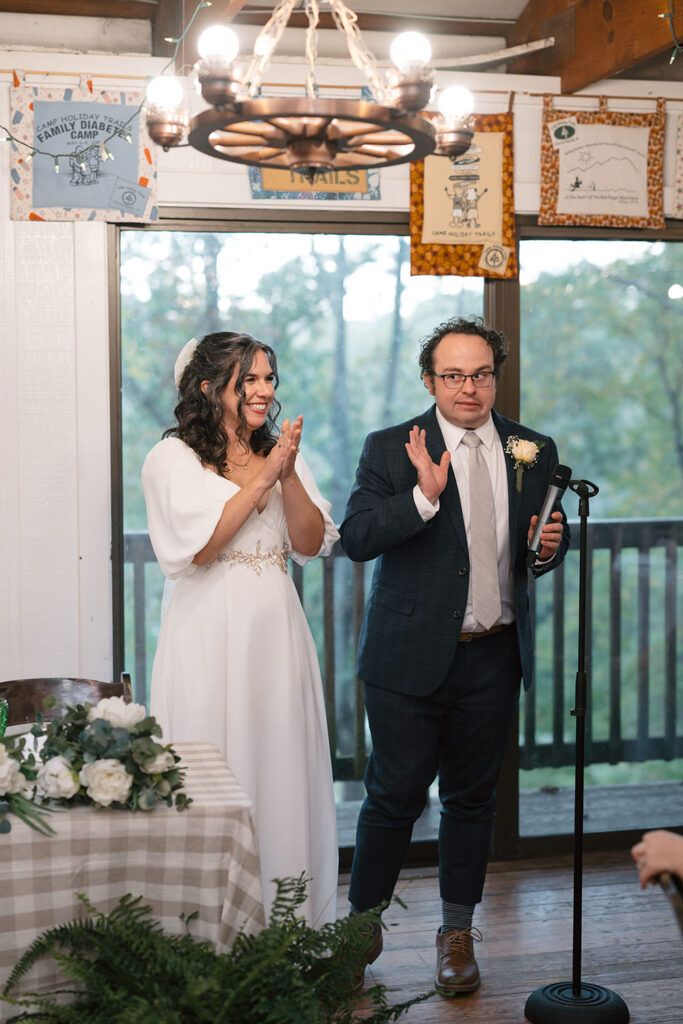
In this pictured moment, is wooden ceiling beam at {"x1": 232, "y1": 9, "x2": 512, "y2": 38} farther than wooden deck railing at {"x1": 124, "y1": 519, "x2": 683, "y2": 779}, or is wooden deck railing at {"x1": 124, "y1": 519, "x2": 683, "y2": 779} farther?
wooden deck railing at {"x1": 124, "y1": 519, "x2": 683, "y2": 779}

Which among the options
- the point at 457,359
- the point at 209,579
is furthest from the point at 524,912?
the point at 457,359

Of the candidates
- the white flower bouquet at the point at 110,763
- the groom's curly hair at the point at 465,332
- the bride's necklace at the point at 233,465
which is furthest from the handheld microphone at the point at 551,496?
the white flower bouquet at the point at 110,763

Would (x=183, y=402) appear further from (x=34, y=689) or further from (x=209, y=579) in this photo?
(x=34, y=689)

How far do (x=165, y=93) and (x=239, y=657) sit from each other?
146cm

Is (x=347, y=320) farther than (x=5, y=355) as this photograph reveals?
Yes

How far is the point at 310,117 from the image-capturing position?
4.99ft

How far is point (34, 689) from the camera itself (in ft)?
9.06

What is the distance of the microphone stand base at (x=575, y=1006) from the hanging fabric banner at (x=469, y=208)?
7.26 ft

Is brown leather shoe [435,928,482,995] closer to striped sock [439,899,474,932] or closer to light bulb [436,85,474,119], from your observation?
striped sock [439,899,474,932]

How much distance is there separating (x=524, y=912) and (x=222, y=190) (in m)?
2.48

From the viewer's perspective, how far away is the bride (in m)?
2.75

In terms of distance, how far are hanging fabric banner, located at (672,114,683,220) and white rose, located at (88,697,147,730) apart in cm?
280

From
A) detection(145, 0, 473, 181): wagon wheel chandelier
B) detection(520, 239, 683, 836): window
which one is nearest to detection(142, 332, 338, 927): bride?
detection(145, 0, 473, 181): wagon wheel chandelier

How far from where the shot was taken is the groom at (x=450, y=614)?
2865 millimetres
